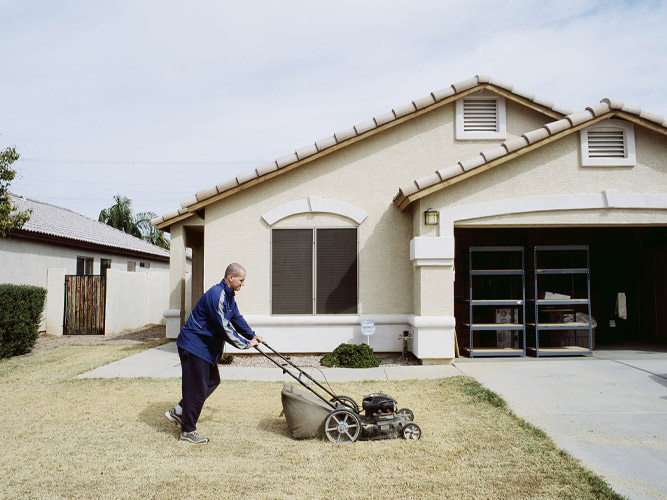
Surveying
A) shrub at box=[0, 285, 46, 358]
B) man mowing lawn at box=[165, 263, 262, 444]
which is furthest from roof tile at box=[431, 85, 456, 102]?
shrub at box=[0, 285, 46, 358]

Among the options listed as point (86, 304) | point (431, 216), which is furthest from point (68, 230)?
point (431, 216)

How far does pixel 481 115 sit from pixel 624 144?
315cm

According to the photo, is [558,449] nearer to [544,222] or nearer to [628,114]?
[544,222]

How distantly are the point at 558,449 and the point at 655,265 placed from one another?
9.87 meters

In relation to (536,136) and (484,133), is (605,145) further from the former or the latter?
(484,133)

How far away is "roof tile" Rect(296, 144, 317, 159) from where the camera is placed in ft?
35.9

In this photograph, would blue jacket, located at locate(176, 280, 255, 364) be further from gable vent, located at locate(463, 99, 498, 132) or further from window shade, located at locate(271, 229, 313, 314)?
gable vent, located at locate(463, 99, 498, 132)

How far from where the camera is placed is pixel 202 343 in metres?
5.70

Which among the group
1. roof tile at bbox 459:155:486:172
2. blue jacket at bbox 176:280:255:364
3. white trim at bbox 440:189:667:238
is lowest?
blue jacket at bbox 176:280:255:364

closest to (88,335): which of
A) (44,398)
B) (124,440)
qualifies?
(44,398)

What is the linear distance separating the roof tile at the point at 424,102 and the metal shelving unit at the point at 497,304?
3.27 meters

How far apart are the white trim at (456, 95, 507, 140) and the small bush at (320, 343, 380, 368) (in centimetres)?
514

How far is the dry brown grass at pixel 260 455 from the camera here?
4.35 meters

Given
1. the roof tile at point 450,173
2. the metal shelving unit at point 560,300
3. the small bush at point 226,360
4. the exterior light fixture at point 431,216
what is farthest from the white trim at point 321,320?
the roof tile at point 450,173
